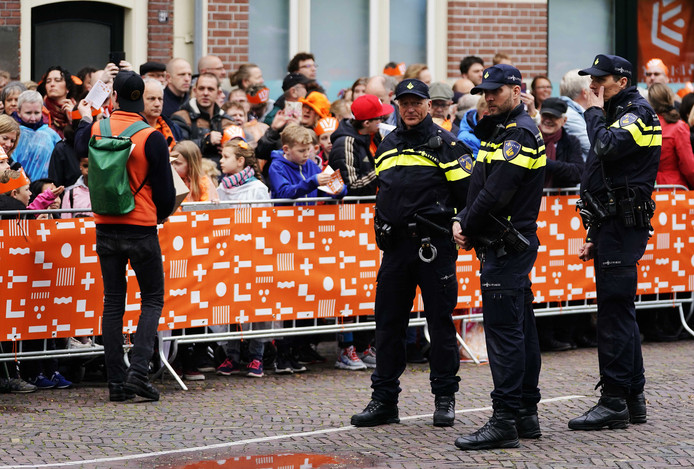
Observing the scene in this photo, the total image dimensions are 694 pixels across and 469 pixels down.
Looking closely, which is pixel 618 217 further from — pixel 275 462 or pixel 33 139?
pixel 33 139

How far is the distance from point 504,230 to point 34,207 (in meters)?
4.24

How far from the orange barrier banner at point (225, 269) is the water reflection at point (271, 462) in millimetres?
2838

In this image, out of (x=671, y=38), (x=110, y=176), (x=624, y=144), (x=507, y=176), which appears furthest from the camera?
(x=671, y=38)

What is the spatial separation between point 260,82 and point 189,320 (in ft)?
16.5

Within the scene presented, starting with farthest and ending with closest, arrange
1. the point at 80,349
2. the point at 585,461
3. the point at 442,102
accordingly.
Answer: the point at 442,102 → the point at 80,349 → the point at 585,461

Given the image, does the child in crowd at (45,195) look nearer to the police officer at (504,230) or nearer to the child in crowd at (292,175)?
the child in crowd at (292,175)

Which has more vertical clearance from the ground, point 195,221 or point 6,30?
point 6,30

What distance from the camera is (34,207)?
10117 millimetres

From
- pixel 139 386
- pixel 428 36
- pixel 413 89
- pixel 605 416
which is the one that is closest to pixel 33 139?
pixel 139 386

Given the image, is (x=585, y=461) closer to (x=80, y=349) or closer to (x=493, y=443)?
(x=493, y=443)

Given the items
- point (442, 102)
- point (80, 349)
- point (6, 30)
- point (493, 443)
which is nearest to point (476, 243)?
point (493, 443)

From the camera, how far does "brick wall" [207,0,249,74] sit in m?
16.6

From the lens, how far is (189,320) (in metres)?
10.2

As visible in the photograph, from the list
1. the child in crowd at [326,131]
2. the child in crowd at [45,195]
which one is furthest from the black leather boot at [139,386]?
the child in crowd at [326,131]
